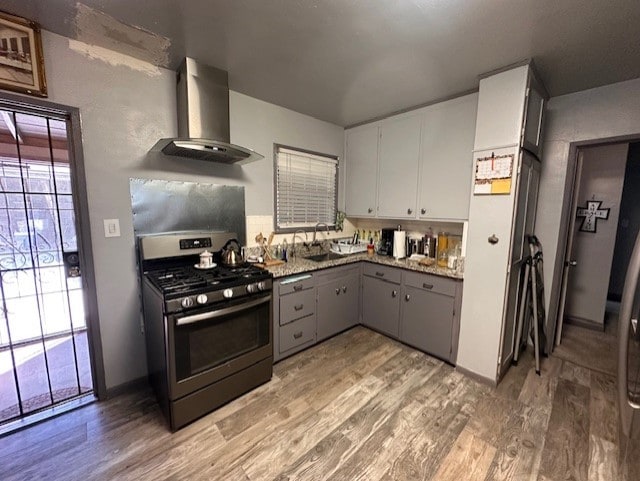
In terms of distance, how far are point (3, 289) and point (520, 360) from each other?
4118 mm

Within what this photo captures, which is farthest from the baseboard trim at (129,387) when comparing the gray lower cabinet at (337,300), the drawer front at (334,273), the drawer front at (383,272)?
the drawer front at (383,272)

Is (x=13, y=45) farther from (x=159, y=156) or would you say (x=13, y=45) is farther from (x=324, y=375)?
(x=324, y=375)

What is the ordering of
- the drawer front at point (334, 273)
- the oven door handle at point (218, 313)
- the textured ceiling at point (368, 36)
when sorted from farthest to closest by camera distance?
1. the drawer front at point (334, 273)
2. the oven door handle at point (218, 313)
3. the textured ceiling at point (368, 36)

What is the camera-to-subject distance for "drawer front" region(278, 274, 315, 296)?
2322mm

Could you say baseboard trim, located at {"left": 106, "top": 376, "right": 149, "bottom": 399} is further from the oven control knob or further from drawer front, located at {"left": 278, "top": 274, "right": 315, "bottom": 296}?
drawer front, located at {"left": 278, "top": 274, "right": 315, "bottom": 296}

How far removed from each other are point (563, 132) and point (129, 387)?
4.21 m

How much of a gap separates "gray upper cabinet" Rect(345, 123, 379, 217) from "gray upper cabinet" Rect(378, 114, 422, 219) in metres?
0.10

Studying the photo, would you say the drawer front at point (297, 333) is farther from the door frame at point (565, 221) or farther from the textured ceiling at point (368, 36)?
the door frame at point (565, 221)

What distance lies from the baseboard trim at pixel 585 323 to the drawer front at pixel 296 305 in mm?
3301

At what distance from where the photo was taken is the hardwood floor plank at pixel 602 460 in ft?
4.63

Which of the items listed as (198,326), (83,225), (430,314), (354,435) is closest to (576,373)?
(430,314)

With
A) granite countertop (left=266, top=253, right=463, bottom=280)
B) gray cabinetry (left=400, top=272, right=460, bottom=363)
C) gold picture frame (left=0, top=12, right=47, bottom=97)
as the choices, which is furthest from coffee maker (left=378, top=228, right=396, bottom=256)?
gold picture frame (left=0, top=12, right=47, bottom=97)

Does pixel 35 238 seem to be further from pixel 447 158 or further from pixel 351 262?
pixel 447 158

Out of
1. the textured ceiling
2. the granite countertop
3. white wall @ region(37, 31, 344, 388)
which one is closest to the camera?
the textured ceiling
